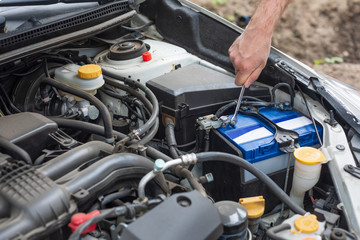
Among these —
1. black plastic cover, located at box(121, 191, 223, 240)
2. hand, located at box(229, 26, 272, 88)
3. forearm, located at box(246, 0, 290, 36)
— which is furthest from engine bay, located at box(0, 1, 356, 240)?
forearm, located at box(246, 0, 290, 36)

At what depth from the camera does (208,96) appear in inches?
64.0

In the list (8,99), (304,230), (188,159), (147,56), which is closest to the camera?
(304,230)

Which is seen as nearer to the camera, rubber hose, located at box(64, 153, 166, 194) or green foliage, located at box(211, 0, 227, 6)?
rubber hose, located at box(64, 153, 166, 194)

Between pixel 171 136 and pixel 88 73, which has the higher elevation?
pixel 88 73

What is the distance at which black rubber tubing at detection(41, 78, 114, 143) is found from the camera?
1.33 m

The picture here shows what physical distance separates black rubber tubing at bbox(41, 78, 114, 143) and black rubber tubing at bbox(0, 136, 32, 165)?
0.28 meters

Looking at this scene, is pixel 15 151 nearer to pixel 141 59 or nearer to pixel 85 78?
pixel 85 78

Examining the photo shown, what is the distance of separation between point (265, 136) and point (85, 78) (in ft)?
2.32

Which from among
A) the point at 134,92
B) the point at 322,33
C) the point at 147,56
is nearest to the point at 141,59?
the point at 147,56

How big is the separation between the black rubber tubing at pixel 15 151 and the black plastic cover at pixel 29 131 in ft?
0.09

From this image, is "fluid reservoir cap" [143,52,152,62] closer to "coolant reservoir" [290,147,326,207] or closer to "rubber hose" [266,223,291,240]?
"coolant reservoir" [290,147,326,207]

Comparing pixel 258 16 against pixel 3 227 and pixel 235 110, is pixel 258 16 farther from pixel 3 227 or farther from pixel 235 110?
pixel 3 227

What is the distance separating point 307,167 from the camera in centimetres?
130

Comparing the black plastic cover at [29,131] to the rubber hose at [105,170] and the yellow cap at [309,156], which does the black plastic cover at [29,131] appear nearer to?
the rubber hose at [105,170]
